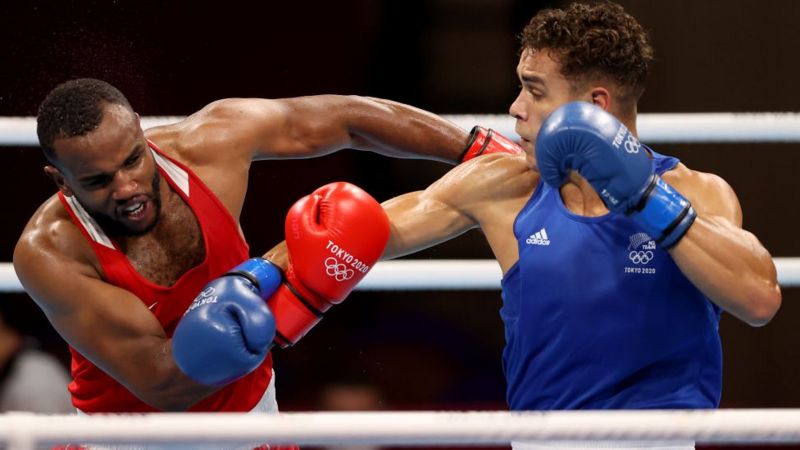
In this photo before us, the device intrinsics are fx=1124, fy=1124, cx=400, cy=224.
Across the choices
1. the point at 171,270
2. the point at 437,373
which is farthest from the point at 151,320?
the point at 437,373

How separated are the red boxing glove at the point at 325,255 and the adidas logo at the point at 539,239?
28 centimetres

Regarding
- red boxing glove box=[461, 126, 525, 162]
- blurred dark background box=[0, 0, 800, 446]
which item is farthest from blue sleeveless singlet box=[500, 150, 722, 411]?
blurred dark background box=[0, 0, 800, 446]

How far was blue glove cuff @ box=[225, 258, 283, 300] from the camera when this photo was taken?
2.13 meters

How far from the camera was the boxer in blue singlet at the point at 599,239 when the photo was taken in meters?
1.89

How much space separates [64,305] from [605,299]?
1.08 meters

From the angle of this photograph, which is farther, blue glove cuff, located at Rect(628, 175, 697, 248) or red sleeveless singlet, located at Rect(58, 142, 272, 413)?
red sleeveless singlet, located at Rect(58, 142, 272, 413)

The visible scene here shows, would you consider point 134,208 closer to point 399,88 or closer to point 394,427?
point 394,427

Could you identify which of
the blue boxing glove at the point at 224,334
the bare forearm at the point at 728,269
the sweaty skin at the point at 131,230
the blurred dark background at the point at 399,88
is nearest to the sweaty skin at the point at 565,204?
the bare forearm at the point at 728,269

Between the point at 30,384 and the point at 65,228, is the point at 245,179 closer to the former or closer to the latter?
the point at 65,228

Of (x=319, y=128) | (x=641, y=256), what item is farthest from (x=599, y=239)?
(x=319, y=128)

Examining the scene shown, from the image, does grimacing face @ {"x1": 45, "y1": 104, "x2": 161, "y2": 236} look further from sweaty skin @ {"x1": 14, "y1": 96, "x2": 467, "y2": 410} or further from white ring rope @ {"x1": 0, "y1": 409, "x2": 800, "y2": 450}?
white ring rope @ {"x1": 0, "y1": 409, "x2": 800, "y2": 450}

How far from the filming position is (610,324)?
6.56 ft

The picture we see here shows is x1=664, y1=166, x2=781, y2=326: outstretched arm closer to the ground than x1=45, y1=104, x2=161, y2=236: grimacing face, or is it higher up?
higher up

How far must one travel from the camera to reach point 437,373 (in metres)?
4.00
